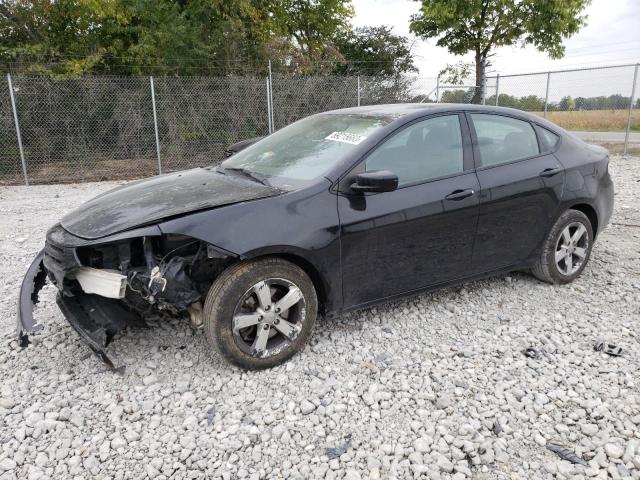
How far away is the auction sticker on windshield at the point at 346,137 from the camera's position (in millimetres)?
3421

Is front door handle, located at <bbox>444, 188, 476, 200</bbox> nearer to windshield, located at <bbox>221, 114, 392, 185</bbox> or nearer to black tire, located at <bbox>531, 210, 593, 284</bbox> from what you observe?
windshield, located at <bbox>221, 114, 392, 185</bbox>

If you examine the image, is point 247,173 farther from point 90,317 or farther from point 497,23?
point 497,23

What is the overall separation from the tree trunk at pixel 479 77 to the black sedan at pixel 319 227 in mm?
12274

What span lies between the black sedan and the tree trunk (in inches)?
483

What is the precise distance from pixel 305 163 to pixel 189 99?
360 inches

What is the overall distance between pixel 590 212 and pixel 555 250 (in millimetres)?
537

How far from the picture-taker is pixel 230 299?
288 cm

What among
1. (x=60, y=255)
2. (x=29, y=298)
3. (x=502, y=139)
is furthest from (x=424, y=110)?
(x=29, y=298)

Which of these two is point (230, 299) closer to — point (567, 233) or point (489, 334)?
point (489, 334)

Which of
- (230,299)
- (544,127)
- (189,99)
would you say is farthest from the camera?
(189,99)

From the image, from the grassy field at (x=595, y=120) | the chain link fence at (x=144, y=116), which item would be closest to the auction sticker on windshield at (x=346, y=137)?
the chain link fence at (x=144, y=116)

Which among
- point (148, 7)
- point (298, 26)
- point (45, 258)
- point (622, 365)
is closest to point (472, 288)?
point (622, 365)

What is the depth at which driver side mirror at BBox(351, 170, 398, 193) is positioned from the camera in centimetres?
307

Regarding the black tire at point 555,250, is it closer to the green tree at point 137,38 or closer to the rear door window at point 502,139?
the rear door window at point 502,139
